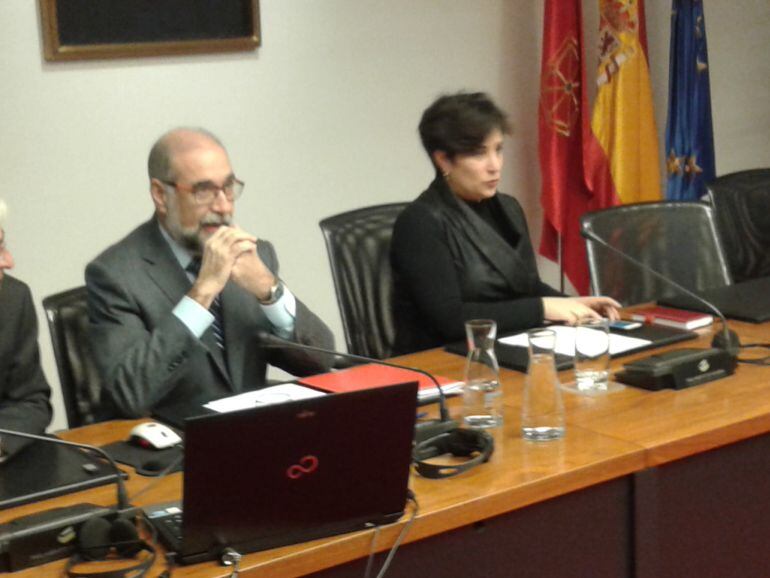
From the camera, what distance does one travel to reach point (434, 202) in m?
2.94

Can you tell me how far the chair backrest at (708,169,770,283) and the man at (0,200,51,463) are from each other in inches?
84.0

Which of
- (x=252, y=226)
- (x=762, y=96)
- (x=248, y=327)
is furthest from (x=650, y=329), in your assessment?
(x=762, y=96)

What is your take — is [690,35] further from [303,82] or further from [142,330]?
[142,330]

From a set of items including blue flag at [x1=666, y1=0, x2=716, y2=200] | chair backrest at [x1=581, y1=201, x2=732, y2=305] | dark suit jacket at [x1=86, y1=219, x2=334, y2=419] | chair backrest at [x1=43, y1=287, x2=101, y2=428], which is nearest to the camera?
dark suit jacket at [x1=86, y1=219, x2=334, y2=419]

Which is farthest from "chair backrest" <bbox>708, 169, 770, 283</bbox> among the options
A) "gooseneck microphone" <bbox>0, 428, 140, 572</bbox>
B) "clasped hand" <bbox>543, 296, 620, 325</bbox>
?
"gooseneck microphone" <bbox>0, 428, 140, 572</bbox>

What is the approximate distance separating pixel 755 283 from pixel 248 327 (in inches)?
56.6

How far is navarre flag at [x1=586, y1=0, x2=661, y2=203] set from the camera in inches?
174

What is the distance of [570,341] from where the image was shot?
2.50 metres

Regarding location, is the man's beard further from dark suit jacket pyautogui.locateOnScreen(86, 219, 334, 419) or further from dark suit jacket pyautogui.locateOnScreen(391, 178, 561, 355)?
dark suit jacket pyautogui.locateOnScreen(391, 178, 561, 355)

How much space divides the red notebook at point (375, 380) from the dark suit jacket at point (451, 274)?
50 centimetres

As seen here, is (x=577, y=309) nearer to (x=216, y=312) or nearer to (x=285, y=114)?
(x=216, y=312)

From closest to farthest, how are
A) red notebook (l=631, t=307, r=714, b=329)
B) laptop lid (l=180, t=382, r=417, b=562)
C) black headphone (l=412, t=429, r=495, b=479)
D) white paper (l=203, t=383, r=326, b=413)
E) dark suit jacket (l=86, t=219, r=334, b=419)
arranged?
laptop lid (l=180, t=382, r=417, b=562) < black headphone (l=412, t=429, r=495, b=479) < white paper (l=203, t=383, r=326, b=413) < dark suit jacket (l=86, t=219, r=334, b=419) < red notebook (l=631, t=307, r=714, b=329)

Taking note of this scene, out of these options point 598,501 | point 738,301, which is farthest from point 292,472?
point 738,301

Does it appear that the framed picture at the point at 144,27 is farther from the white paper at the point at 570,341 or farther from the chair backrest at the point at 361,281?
the white paper at the point at 570,341
